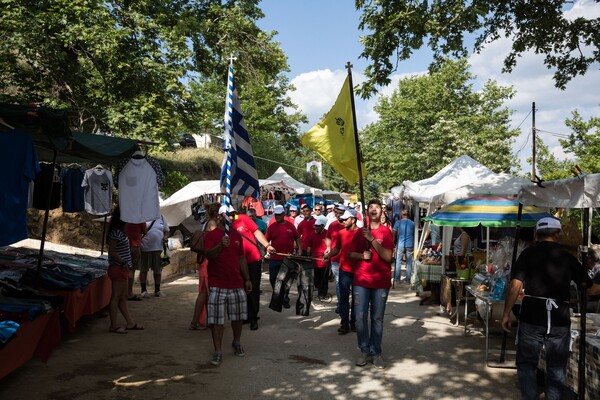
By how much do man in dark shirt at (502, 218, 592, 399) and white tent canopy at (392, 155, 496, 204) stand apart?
8.46 meters

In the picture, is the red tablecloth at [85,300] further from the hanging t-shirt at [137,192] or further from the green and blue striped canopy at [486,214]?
the green and blue striped canopy at [486,214]

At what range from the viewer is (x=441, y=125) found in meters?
38.9

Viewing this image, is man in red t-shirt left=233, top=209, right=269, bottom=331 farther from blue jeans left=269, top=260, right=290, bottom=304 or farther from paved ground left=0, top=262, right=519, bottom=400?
blue jeans left=269, top=260, right=290, bottom=304

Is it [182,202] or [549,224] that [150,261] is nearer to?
[182,202]

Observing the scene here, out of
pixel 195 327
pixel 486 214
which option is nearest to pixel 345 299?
pixel 195 327

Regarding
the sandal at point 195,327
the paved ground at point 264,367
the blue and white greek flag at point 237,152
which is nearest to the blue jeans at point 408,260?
the paved ground at point 264,367

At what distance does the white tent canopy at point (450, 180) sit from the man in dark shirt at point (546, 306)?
8.46 meters

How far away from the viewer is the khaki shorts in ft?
36.1

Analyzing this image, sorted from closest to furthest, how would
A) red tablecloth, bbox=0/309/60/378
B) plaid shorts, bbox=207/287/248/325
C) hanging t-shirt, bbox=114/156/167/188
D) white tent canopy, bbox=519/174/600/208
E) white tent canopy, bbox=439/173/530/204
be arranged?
→ 1. white tent canopy, bbox=519/174/600/208
2. red tablecloth, bbox=0/309/60/378
3. plaid shorts, bbox=207/287/248/325
4. hanging t-shirt, bbox=114/156/167/188
5. white tent canopy, bbox=439/173/530/204

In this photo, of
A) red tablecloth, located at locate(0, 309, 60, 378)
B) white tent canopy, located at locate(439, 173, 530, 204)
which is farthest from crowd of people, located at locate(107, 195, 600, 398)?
red tablecloth, located at locate(0, 309, 60, 378)

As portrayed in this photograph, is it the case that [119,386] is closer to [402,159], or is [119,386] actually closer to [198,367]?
[198,367]

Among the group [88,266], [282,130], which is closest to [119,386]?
[88,266]

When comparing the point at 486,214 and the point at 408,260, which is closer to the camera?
the point at 486,214

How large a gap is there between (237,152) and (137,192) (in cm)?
152
